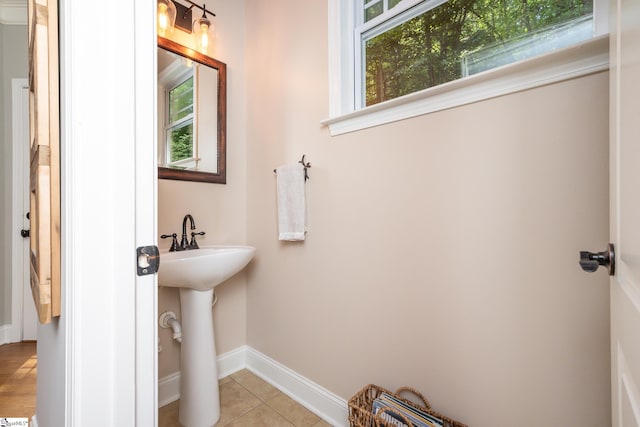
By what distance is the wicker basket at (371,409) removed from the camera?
1.05 meters

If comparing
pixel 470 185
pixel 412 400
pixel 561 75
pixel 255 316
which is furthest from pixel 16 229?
pixel 561 75

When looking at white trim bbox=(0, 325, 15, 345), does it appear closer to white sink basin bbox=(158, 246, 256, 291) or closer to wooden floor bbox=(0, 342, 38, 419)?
wooden floor bbox=(0, 342, 38, 419)

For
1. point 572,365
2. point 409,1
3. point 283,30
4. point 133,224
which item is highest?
point 283,30

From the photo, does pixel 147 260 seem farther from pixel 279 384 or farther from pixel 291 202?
pixel 279 384

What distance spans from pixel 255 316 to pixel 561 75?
1.96 meters

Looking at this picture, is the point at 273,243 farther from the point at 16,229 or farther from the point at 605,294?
the point at 16,229

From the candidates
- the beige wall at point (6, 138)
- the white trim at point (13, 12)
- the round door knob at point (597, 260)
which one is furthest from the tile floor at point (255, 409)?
the white trim at point (13, 12)

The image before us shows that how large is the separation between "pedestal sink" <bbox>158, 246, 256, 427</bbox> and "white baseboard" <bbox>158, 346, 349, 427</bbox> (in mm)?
246

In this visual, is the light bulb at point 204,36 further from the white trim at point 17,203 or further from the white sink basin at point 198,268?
the white trim at point 17,203

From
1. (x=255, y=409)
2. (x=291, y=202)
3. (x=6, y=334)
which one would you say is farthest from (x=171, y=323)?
(x=6, y=334)

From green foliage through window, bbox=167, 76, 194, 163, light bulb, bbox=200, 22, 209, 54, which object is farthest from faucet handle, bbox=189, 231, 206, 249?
light bulb, bbox=200, 22, 209, 54

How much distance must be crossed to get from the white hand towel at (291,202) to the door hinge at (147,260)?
0.95m

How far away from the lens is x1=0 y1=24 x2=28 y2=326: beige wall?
7.80ft

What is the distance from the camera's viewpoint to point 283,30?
1.76m
